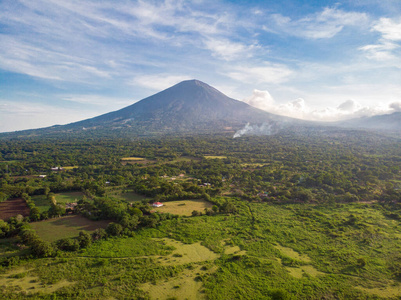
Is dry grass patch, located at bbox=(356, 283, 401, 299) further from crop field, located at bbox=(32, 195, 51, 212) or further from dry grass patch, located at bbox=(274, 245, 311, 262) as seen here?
crop field, located at bbox=(32, 195, 51, 212)

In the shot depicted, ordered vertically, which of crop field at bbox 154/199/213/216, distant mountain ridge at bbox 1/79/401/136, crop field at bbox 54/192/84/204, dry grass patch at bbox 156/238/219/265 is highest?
distant mountain ridge at bbox 1/79/401/136

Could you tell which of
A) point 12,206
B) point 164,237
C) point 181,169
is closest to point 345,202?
point 164,237

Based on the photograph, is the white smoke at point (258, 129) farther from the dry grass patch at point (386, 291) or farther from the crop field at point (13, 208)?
the dry grass patch at point (386, 291)

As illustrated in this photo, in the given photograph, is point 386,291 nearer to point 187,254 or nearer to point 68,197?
point 187,254

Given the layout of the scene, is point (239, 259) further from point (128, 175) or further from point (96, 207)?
point (128, 175)

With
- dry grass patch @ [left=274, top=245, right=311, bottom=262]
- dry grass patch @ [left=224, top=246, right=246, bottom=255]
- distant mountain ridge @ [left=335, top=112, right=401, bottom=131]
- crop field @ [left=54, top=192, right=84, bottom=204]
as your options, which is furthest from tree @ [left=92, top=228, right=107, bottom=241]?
distant mountain ridge @ [left=335, top=112, right=401, bottom=131]
